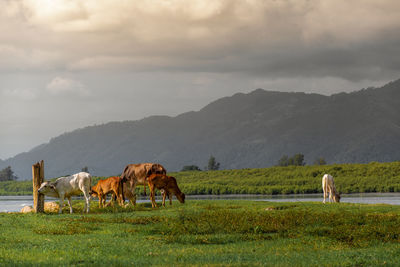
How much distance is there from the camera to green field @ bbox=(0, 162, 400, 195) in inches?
3617

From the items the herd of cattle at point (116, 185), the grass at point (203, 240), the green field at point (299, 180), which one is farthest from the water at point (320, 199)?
the grass at point (203, 240)

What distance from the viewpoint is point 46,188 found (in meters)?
30.9

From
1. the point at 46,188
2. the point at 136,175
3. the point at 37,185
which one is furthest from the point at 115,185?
the point at 37,185

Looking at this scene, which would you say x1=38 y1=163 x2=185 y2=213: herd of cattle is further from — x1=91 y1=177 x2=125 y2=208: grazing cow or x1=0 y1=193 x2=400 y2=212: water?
x1=0 y1=193 x2=400 y2=212: water

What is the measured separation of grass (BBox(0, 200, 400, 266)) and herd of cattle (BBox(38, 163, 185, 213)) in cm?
325

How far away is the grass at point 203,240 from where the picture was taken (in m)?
15.8

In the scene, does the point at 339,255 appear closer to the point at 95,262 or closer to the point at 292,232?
the point at 292,232

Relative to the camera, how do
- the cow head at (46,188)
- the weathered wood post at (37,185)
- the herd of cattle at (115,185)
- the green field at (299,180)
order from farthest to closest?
the green field at (299,180) → the weathered wood post at (37,185) → the herd of cattle at (115,185) → the cow head at (46,188)

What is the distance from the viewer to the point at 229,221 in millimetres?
23781

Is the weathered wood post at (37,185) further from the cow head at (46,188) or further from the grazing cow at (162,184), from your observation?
the grazing cow at (162,184)

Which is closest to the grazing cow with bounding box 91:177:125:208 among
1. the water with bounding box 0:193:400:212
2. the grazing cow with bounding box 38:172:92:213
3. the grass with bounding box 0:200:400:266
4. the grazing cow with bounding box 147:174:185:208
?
the grazing cow with bounding box 147:174:185:208

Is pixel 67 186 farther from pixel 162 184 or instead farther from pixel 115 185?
pixel 162 184

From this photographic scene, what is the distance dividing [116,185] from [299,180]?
7454 centimetres

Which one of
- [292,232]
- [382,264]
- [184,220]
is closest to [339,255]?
[382,264]
